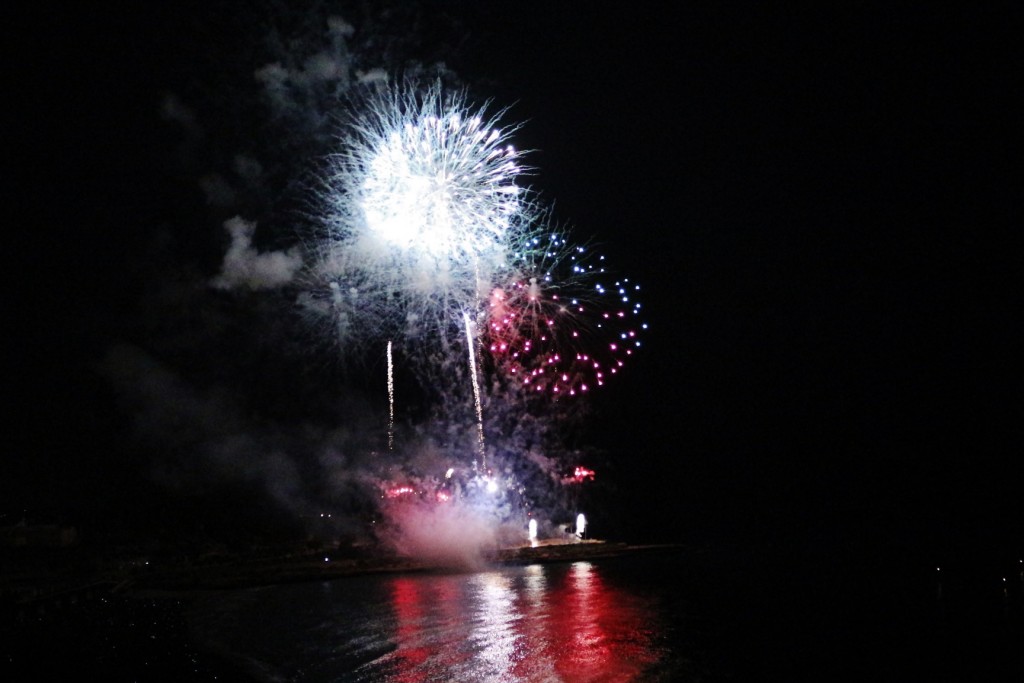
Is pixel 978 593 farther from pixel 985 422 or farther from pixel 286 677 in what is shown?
pixel 985 422

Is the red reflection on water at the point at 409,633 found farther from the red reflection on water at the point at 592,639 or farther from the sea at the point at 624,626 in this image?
the red reflection on water at the point at 592,639

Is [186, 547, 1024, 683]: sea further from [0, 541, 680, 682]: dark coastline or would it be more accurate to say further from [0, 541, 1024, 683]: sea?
[0, 541, 680, 682]: dark coastline

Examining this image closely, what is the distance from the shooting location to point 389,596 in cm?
2109

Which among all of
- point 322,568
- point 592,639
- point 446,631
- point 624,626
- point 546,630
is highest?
point 322,568

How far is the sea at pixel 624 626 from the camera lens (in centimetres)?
1228

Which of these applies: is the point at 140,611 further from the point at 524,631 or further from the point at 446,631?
the point at 524,631

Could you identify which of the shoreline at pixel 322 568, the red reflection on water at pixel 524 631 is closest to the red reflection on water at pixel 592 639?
the red reflection on water at pixel 524 631

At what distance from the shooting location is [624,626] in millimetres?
15336

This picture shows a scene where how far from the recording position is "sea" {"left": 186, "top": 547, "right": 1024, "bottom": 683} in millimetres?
12281

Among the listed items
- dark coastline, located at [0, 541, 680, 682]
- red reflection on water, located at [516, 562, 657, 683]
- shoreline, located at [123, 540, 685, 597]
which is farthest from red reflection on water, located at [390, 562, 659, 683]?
shoreline, located at [123, 540, 685, 597]

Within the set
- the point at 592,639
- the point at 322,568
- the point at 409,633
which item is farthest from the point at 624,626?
the point at 322,568

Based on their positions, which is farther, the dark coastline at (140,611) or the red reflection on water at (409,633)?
the red reflection on water at (409,633)

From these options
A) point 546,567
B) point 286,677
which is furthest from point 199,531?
point 286,677

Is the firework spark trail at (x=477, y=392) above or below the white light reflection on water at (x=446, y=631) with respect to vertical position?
above
